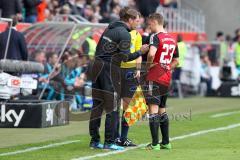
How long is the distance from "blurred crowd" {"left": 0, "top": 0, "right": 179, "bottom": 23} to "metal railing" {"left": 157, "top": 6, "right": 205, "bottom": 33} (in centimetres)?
245

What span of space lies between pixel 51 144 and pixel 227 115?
23.7 ft

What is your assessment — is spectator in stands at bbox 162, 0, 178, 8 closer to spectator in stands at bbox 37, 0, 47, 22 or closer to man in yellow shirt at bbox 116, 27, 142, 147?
spectator in stands at bbox 37, 0, 47, 22

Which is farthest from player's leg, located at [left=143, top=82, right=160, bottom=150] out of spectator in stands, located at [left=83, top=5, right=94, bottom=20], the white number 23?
spectator in stands, located at [left=83, top=5, right=94, bottom=20]

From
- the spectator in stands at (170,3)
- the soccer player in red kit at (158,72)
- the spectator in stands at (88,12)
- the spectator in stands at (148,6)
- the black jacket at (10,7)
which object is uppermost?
the spectator in stands at (170,3)

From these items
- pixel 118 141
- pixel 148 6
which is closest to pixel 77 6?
pixel 148 6

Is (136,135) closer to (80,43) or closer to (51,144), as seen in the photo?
(51,144)

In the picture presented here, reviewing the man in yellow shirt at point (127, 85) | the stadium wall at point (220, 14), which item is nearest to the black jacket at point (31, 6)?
the man in yellow shirt at point (127, 85)

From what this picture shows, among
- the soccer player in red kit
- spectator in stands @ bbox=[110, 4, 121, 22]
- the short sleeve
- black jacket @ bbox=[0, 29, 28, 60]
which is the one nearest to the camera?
the short sleeve

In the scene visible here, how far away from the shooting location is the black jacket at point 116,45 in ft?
44.0

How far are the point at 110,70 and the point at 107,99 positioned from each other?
45 centimetres

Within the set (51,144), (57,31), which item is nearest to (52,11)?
(57,31)

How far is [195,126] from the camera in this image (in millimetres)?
17469

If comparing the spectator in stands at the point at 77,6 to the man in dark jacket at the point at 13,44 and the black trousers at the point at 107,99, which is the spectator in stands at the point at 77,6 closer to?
the man in dark jacket at the point at 13,44

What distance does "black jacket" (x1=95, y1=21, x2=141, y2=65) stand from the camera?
527 inches
